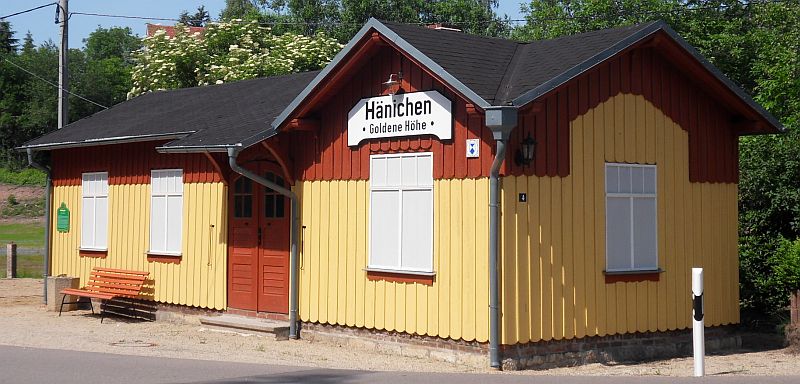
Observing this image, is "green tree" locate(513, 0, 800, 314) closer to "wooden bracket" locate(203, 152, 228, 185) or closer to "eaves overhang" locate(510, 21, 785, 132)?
"eaves overhang" locate(510, 21, 785, 132)

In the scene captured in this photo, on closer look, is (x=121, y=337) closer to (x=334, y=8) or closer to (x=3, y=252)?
(x=3, y=252)

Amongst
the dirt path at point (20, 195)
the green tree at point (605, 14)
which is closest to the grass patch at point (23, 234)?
the dirt path at point (20, 195)

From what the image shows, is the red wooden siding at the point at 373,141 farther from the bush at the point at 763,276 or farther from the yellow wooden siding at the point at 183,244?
the bush at the point at 763,276

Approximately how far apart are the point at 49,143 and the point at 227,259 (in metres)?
5.57

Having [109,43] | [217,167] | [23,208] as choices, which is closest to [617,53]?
[217,167]

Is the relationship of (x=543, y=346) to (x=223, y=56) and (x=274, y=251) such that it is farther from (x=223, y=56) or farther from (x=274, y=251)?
(x=223, y=56)

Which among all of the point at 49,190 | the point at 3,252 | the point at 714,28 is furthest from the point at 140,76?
the point at 714,28

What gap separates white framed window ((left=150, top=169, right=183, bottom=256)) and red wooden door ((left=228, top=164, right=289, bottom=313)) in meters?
1.42

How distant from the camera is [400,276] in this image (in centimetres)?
1363

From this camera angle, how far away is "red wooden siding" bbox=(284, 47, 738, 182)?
1280 centimetres

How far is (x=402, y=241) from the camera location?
1368cm

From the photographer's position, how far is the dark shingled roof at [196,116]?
16.2m

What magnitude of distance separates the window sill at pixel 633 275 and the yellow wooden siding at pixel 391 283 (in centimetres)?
193

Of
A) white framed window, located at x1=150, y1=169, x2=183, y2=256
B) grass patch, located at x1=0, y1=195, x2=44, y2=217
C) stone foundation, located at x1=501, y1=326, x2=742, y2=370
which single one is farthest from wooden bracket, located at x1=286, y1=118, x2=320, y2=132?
grass patch, located at x1=0, y1=195, x2=44, y2=217
